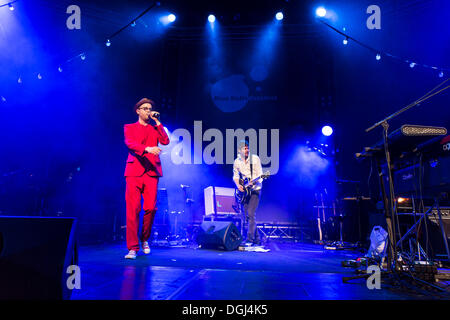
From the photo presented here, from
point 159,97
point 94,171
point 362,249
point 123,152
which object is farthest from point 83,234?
point 362,249

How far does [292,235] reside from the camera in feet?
27.5

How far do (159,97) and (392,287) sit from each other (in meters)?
7.89

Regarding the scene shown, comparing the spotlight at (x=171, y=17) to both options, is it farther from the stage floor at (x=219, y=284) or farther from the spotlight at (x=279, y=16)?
the stage floor at (x=219, y=284)

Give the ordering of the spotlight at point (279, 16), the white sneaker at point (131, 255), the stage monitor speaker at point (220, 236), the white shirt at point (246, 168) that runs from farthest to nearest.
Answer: the spotlight at point (279, 16)
the white shirt at point (246, 168)
the stage monitor speaker at point (220, 236)
the white sneaker at point (131, 255)

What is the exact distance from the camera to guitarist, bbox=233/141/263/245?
5.80 metres

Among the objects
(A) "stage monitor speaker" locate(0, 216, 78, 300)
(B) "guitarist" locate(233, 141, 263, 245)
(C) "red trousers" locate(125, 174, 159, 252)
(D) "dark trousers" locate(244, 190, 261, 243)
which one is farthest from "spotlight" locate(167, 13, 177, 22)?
(A) "stage monitor speaker" locate(0, 216, 78, 300)

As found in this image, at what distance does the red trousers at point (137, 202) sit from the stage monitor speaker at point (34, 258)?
7.64 ft

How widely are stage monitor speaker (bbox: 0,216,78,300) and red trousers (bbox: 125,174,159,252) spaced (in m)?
2.33

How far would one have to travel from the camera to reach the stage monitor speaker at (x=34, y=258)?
1395mm

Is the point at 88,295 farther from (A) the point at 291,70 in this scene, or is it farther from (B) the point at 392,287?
(A) the point at 291,70
